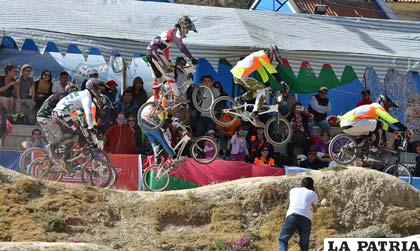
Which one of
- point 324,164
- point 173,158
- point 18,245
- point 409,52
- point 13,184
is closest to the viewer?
point 18,245

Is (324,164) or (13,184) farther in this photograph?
(324,164)

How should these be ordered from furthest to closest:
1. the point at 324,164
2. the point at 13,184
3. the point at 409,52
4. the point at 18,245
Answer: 1. the point at 409,52
2. the point at 324,164
3. the point at 13,184
4. the point at 18,245

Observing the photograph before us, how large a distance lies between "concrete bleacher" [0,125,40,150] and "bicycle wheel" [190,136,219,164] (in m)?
3.16

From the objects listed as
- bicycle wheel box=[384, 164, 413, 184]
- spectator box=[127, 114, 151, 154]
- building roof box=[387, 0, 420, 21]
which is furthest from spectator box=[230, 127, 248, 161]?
building roof box=[387, 0, 420, 21]

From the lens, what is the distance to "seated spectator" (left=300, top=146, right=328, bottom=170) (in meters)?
20.0

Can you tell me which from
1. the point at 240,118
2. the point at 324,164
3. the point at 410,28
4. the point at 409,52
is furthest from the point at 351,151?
the point at 410,28

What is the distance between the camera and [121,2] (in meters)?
23.2

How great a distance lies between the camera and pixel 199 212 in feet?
51.8

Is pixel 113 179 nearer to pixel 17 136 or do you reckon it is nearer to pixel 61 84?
pixel 17 136

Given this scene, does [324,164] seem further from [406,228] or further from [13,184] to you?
[13,184]

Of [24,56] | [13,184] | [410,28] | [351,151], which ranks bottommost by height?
[13,184]

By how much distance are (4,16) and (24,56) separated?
3.11 feet

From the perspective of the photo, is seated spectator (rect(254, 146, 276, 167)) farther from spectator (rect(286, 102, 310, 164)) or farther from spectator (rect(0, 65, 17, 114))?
spectator (rect(0, 65, 17, 114))

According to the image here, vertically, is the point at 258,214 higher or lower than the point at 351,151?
lower
